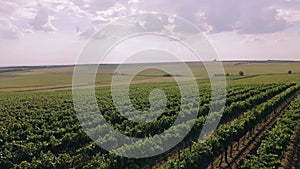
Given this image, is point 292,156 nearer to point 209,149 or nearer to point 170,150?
point 209,149

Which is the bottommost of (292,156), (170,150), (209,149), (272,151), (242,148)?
(292,156)

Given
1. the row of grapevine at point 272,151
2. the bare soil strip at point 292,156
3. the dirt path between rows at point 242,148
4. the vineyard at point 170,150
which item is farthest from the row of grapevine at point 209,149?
the bare soil strip at point 292,156

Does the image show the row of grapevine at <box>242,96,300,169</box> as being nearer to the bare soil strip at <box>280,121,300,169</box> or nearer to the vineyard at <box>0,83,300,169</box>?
the vineyard at <box>0,83,300,169</box>

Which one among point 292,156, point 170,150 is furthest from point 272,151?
point 170,150

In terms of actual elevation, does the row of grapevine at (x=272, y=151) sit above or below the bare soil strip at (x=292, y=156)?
above

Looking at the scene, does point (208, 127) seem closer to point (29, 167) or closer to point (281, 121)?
point (281, 121)

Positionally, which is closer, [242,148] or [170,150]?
[170,150]

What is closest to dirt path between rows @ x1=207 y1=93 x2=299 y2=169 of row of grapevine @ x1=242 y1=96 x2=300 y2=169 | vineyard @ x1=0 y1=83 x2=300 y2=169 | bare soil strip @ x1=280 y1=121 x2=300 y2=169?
vineyard @ x1=0 y1=83 x2=300 y2=169

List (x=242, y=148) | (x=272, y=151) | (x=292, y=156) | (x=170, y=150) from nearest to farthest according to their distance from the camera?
(x=272, y=151), (x=292, y=156), (x=170, y=150), (x=242, y=148)

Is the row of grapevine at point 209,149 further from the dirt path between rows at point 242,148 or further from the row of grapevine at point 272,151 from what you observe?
the row of grapevine at point 272,151

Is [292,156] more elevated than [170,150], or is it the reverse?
[170,150]

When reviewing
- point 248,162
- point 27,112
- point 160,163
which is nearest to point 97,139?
point 160,163

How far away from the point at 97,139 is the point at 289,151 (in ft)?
43.8

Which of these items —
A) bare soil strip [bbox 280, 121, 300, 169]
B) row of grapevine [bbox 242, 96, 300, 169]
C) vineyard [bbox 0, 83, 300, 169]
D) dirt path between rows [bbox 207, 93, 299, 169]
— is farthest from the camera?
dirt path between rows [bbox 207, 93, 299, 169]
